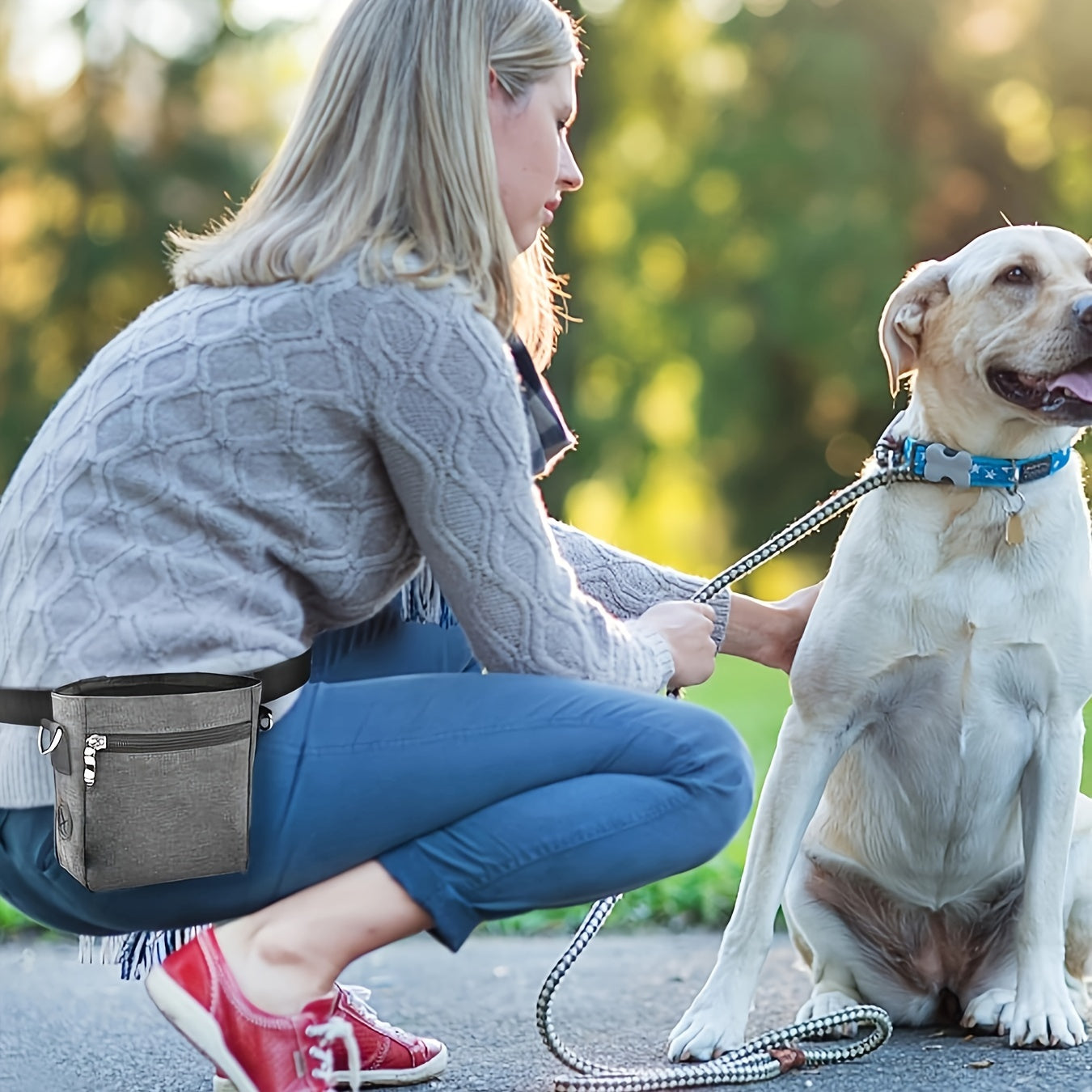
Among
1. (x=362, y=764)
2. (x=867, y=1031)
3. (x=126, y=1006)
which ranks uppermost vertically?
(x=362, y=764)

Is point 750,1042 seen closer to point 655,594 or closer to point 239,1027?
point 655,594

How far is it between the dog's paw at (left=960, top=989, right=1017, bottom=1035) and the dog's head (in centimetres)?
99

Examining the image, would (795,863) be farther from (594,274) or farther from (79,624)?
(594,274)

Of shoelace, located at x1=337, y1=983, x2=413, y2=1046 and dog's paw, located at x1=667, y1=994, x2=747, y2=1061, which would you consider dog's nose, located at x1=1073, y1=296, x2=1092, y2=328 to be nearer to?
dog's paw, located at x1=667, y1=994, x2=747, y2=1061

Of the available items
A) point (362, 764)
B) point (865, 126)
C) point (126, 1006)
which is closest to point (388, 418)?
point (362, 764)

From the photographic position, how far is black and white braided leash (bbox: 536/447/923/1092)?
2.28 m

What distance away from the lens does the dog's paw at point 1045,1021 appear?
2500 millimetres

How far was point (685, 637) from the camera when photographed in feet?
7.64

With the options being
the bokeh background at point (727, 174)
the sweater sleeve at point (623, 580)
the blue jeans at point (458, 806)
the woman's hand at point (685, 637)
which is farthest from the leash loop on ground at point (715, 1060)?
the bokeh background at point (727, 174)

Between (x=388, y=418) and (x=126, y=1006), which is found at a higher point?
(x=388, y=418)

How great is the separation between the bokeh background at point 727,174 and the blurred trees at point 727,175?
0.03m

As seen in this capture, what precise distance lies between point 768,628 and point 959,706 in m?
0.37

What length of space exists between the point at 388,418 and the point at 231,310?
0.25 meters

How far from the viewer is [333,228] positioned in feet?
6.61
